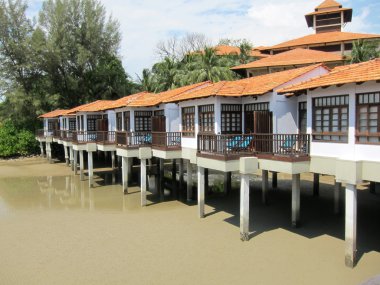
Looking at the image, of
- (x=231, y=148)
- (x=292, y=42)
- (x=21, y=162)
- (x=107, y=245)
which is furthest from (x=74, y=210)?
(x=292, y=42)

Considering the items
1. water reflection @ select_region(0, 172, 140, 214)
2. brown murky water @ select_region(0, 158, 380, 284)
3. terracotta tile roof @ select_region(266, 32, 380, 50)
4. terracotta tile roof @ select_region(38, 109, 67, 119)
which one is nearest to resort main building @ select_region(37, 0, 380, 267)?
brown murky water @ select_region(0, 158, 380, 284)

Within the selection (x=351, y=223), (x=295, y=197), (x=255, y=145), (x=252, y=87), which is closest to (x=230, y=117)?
(x=252, y=87)

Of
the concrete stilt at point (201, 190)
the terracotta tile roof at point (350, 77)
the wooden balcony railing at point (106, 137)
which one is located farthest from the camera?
the wooden balcony railing at point (106, 137)

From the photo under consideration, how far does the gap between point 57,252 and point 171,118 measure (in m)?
11.0

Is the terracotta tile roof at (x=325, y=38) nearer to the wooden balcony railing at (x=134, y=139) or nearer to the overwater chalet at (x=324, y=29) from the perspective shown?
the overwater chalet at (x=324, y=29)

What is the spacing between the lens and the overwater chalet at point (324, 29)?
→ 45062 millimetres

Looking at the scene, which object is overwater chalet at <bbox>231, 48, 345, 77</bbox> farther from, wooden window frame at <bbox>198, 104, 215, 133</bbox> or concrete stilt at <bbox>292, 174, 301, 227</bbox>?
concrete stilt at <bbox>292, 174, 301, 227</bbox>

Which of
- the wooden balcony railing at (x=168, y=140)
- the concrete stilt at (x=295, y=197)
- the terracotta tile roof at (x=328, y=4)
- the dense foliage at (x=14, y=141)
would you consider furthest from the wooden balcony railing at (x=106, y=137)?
the terracotta tile roof at (x=328, y=4)

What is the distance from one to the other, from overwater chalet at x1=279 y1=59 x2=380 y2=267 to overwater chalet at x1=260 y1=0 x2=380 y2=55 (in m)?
34.8

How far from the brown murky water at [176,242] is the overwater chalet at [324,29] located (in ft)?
92.2

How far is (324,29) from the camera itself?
173ft

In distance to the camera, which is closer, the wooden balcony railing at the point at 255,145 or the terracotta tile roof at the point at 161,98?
the wooden balcony railing at the point at 255,145

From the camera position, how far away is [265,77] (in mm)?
18984

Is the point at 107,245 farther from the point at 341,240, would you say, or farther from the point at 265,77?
the point at 265,77
